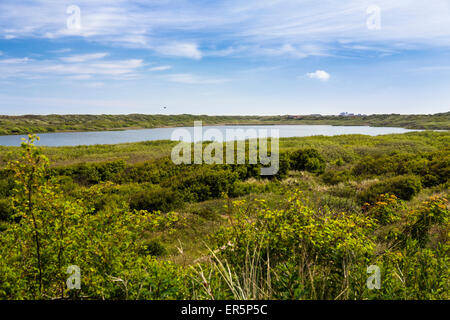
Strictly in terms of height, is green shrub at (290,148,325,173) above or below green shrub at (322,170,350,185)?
above

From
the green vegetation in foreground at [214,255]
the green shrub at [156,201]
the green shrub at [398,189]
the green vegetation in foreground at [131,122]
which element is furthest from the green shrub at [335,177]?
the green vegetation in foreground at [131,122]

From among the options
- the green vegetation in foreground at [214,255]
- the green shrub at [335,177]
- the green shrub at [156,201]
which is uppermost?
the green vegetation in foreground at [214,255]

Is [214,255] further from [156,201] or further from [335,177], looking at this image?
[335,177]

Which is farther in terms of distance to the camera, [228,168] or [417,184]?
[228,168]

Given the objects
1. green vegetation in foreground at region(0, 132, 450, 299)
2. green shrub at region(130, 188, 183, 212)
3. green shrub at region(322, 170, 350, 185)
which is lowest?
green shrub at region(130, 188, 183, 212)

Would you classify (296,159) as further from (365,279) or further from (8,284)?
(8,284)

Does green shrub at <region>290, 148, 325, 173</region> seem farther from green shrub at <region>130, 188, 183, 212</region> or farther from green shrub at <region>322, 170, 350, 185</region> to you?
green shrub at <region>130, 188, 183, 212</region>

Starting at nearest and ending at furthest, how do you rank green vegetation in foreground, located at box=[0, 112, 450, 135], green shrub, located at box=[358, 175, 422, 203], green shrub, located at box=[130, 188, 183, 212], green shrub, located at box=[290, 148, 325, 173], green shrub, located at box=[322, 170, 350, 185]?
green shrub, located at box=[358, 175, 422, 203] < green shrub, located at box=[130, 188, 183, 212] < green shrub, located at box=[322, 170, 350, 185] < green shrub, located at box=[290, 148, 325, 173] < green vegetation in foreground, located at box=[0, 112, 450, 135]

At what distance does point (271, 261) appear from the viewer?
3.78m

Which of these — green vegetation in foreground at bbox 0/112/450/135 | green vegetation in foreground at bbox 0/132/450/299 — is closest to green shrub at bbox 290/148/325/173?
green vegetation in foreground at bbox 0/132/450/299

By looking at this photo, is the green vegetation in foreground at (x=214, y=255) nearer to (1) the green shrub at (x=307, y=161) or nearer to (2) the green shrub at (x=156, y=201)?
(2) the green shrub at (x=156, y=201)

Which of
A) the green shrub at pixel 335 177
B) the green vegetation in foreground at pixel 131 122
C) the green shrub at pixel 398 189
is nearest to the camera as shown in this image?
the green shrub at pixel 398 189

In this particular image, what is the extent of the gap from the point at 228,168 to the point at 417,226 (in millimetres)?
11376
